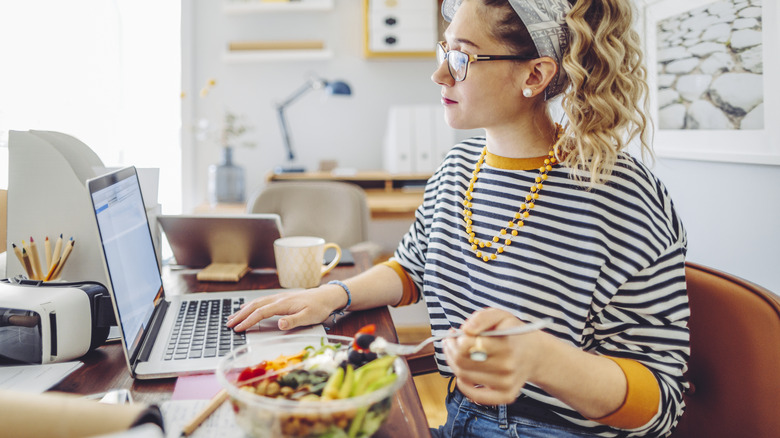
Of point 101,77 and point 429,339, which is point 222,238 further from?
point 101,77

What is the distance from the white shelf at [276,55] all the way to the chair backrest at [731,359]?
247cm

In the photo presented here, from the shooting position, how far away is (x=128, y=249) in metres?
0.82

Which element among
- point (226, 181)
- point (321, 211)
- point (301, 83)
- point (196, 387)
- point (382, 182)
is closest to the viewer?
point (196, 387)

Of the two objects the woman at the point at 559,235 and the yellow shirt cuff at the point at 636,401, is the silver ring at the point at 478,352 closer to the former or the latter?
the woman at the point at 559,235

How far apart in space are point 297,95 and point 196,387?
7.86 feet

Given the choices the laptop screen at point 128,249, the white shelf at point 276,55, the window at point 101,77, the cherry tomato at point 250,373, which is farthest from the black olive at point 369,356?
the white shelf at point 276,55

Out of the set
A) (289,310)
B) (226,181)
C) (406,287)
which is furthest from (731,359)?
(226,181)

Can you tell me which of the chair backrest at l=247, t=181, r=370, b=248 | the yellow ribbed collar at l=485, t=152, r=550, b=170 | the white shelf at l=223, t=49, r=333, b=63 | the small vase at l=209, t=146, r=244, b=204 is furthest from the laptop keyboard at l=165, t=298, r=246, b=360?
the white shelf at l=223, t=49, r=333, b=63

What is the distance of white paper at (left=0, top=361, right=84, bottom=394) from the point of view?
0.67 m

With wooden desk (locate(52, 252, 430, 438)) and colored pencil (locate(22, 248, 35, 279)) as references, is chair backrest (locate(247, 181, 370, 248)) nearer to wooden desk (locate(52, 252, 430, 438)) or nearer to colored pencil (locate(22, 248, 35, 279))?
wooden desk (locate(52, 252, 430, 438))

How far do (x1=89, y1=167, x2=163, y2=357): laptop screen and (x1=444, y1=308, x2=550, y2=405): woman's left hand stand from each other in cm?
42

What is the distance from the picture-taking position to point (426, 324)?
308 centimetres

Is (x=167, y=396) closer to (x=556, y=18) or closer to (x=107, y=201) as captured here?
(x=107, y=201)

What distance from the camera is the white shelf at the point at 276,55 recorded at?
9.86 ft
